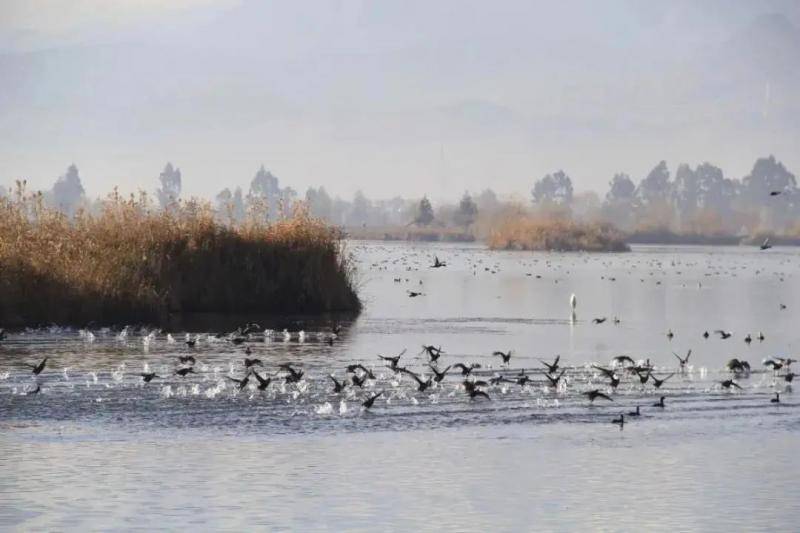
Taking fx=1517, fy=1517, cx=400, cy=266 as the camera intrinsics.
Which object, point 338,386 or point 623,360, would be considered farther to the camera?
point 623,360

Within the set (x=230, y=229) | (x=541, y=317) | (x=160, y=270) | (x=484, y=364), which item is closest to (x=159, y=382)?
(x=484, y=364)

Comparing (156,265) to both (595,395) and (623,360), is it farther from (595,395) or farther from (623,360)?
(595,395)

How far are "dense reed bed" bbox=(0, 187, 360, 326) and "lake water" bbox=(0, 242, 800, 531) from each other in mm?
1762

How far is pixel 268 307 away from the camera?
4278 centimetres

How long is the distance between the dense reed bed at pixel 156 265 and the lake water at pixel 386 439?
176cm

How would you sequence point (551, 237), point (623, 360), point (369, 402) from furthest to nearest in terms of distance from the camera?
point (551, 237)
point (623, 360)
point (369, 402)

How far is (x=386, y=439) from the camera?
70.2 ft

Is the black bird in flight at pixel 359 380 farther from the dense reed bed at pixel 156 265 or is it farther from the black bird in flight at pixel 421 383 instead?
the dense reed bed at pixel 156 265

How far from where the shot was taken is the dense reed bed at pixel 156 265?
36.9m

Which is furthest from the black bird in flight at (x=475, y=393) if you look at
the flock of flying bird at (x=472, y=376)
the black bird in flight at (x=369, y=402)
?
the black bird in flight at (x=369, y=402)

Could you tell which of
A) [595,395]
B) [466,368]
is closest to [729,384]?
[595,395]

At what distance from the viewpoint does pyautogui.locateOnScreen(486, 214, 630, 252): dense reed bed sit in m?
132

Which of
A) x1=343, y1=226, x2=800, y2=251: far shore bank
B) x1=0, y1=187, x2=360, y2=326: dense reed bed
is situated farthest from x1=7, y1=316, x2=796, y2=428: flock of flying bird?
x1=343, y1=226, x2=800, y2=251: far shore bank

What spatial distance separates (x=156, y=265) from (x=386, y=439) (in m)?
19.5
